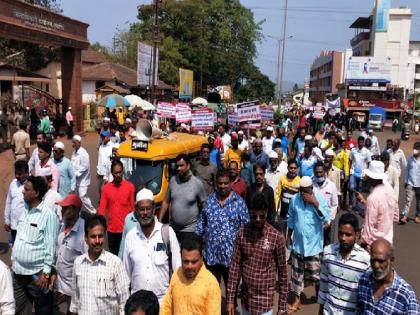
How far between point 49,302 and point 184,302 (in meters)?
1.95

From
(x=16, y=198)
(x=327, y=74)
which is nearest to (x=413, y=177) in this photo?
(x=16, y=198)

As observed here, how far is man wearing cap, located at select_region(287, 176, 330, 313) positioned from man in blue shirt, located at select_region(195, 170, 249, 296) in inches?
39.7

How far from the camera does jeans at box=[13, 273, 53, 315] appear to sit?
174 inches

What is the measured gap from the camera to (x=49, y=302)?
470 cm

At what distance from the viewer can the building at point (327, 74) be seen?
89688mm

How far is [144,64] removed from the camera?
2825 centimetres

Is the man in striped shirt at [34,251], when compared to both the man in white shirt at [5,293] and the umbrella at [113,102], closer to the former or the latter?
the man in white shirt at [5,293]

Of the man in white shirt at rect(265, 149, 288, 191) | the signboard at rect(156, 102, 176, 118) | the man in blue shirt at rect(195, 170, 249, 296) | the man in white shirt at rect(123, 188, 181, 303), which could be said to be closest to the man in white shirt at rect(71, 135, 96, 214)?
the man in white shirt at rect(265, 149, 288, 191)

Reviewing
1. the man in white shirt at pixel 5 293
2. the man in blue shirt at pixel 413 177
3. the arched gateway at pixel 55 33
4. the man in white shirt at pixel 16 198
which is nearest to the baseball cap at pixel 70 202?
the man in white shirt at pixel 5 293

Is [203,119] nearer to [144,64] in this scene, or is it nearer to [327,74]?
[144,64]

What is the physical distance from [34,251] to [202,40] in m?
52.4

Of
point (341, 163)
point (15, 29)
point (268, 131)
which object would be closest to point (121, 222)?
point (341, 163)

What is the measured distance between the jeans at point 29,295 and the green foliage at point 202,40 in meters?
46.9

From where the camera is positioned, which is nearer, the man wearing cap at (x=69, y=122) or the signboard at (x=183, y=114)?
the signboard at (x=183, y=114)
